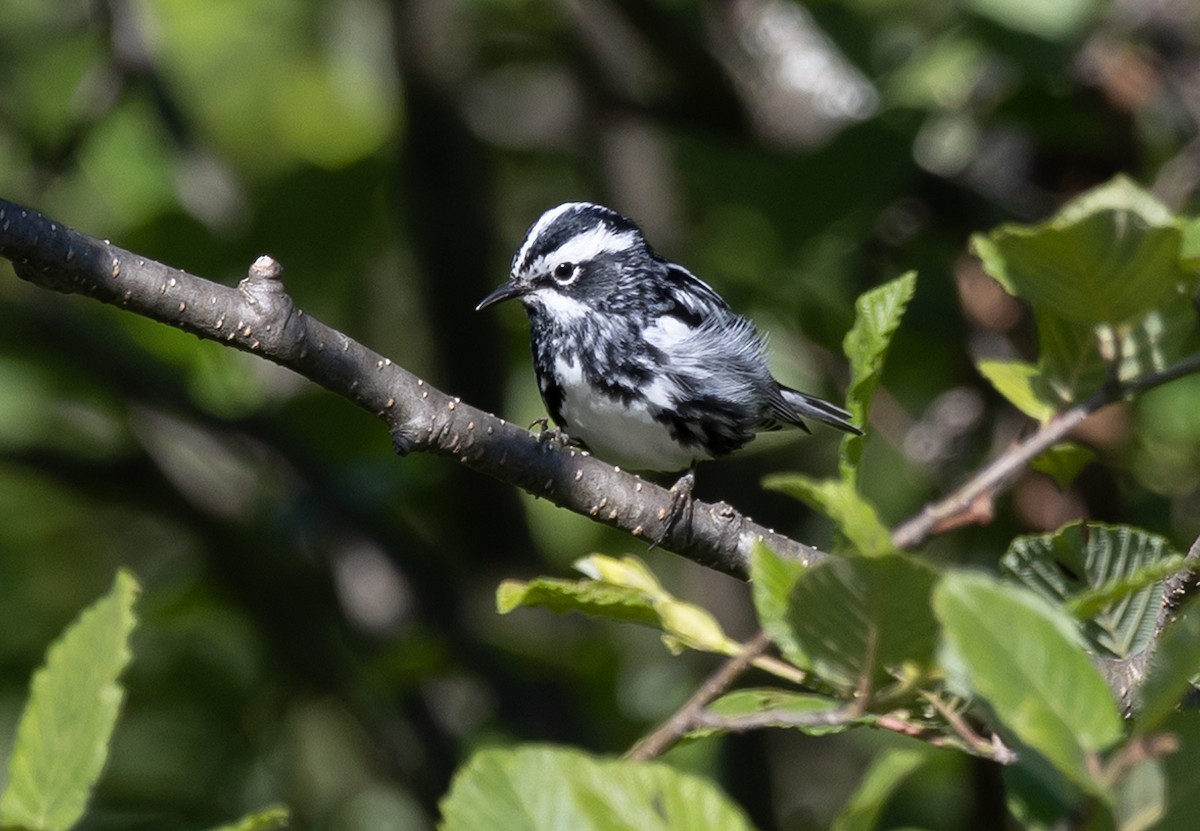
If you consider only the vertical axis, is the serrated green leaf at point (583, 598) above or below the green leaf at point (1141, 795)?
above

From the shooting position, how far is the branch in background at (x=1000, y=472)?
1.55 meters

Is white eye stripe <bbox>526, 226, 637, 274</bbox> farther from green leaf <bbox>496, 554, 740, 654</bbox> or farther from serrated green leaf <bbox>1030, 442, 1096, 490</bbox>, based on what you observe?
green leaf <bbox>496, 554, 740, 654</bbox>

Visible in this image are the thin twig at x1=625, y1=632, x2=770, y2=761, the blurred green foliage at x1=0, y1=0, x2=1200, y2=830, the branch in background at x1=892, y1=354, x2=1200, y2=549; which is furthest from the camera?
the blurred green foliage at x1=0, y1=0, x2=1200, y2=830

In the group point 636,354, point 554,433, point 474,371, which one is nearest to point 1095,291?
point 554,433

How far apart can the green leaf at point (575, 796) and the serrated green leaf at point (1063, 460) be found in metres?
0.92

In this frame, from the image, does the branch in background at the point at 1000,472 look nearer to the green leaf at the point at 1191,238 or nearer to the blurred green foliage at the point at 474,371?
the green leaf at the point at 1191,238

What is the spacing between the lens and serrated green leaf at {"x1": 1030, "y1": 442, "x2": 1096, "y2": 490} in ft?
6.28

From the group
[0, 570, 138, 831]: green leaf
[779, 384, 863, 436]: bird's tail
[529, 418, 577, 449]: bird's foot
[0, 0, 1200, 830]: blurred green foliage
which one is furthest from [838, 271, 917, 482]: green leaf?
[779, 384, 863, 436]: bird's tail

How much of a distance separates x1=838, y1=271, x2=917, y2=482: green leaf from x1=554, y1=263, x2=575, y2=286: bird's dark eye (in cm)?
199

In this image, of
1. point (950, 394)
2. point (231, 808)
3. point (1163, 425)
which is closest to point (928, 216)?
point (950, 394)

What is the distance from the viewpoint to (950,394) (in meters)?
3.87

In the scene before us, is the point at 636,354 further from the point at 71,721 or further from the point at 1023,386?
the point at 71,721

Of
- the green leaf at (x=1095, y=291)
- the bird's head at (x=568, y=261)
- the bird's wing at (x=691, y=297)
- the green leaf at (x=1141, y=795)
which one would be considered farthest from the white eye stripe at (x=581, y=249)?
the green leaf at (x=1141, y=795)

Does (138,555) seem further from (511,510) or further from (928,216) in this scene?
(928,216)
